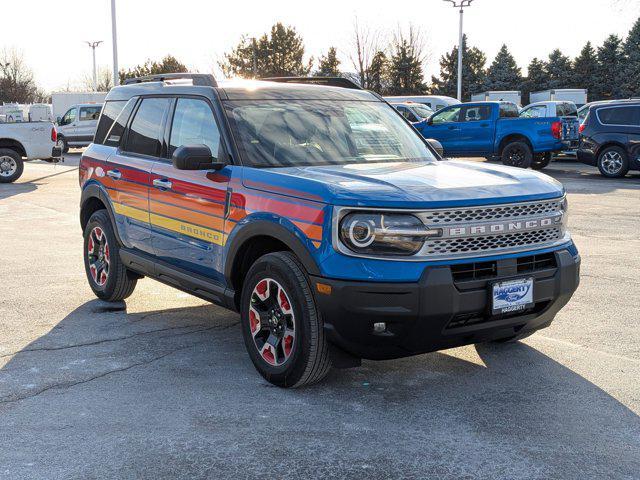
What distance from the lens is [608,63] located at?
63062mm

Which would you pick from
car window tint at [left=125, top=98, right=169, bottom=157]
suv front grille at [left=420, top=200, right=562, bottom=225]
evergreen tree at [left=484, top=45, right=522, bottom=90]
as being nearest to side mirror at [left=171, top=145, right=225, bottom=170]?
car window tint at [left=125, top=98, right=169, bottom=157]

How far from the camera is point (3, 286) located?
299 inches

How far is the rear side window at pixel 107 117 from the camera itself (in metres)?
6.81

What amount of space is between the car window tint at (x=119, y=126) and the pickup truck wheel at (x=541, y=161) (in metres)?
16.4

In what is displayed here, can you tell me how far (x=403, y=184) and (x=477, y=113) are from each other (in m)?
17.9

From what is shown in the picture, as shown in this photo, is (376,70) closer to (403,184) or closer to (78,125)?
(78,125)

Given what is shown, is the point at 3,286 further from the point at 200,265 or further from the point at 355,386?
the point at 355,386

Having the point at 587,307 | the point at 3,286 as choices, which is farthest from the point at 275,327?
the point at 3,286

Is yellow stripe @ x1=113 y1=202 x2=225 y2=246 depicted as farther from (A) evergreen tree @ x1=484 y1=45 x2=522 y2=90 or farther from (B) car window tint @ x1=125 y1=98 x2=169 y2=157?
(A) evergreen tree @ x1=484 y1=45 x2=522 y2=90

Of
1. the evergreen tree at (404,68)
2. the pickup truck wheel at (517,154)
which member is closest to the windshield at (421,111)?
the pickup truck wheel at (517,154)

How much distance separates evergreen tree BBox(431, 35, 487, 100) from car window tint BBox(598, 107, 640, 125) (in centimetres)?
4865

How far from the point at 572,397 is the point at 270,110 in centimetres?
264

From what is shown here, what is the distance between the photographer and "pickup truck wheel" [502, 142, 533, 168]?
66.9 feet

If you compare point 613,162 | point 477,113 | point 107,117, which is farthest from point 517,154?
point 107,117
